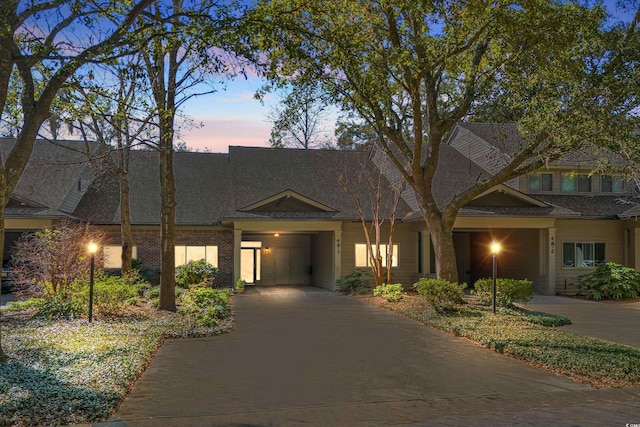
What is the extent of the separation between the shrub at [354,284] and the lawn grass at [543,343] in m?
5.21

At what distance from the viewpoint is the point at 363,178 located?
24.8 m

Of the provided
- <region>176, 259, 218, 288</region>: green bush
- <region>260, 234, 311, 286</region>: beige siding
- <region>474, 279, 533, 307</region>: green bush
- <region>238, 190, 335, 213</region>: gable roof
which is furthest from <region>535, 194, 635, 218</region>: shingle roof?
<region>176, 259, 218, 288</region>: green bush

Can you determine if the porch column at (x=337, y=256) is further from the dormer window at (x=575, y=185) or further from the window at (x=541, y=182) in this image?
the dormer window at (x=575, y=185)

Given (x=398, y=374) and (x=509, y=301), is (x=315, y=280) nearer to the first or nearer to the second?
(x=509, y=301)

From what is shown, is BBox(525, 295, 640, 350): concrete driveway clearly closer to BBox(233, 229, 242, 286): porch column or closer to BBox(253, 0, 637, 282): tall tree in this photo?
BBox(253, 0, 637, 282): tall tree

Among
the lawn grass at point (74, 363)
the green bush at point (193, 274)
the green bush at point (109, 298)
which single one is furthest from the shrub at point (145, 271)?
the lawn grass at point (74, 363)

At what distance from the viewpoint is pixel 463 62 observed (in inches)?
631

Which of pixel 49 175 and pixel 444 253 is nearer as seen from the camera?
pixel 444 253

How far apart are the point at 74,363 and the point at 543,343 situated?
800 centimetres

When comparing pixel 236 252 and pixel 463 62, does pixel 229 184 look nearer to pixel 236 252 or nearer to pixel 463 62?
pixel 236 252

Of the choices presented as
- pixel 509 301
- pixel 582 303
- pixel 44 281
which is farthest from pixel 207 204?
pixel 582 303

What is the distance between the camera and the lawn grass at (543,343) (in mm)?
8305

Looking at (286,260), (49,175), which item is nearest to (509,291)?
(286,260)

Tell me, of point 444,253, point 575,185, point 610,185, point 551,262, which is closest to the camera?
point 444,253
